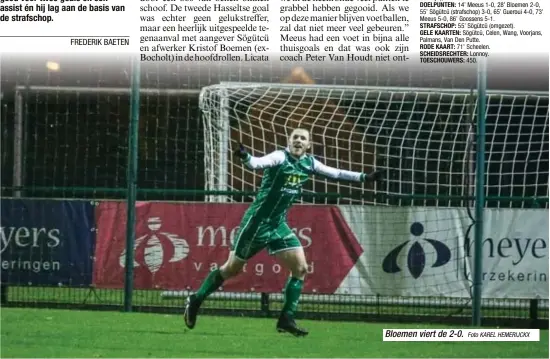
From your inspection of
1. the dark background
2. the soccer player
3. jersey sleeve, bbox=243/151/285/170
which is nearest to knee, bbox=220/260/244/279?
the soccer player

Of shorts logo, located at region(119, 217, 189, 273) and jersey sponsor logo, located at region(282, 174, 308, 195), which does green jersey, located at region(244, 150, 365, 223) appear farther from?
shorts logo, located at region(119, 217, 189, 273)

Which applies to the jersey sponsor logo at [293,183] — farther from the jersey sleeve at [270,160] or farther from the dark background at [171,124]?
the dark background at [171,124]

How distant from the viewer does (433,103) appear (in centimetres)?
1153

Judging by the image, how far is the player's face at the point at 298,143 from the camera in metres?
9.72

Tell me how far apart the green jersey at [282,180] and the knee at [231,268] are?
15.7 inches

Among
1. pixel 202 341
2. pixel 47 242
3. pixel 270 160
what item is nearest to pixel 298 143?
pixel 270 160

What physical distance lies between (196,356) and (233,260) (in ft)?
5.24

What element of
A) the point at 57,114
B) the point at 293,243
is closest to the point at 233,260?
the point at 293,243

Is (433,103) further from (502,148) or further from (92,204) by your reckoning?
(92,204)

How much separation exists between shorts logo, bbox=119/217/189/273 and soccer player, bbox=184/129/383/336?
100cm

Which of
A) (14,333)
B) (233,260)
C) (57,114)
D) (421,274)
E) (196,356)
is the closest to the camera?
(196,356)

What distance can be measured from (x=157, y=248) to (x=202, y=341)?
1807mm

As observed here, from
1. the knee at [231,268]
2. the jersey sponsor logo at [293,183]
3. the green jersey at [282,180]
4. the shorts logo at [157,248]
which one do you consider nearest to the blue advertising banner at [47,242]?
the shorts logo at [157,248]

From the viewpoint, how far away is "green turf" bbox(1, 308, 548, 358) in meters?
8.60
